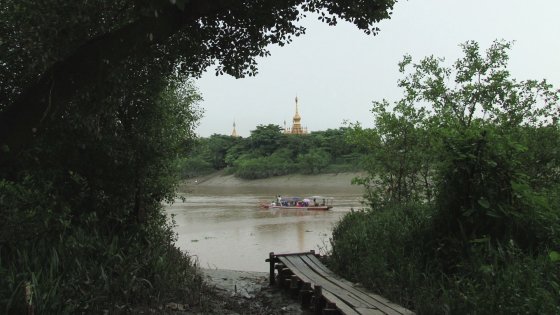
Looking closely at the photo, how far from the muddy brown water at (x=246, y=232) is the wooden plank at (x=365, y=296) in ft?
7.81

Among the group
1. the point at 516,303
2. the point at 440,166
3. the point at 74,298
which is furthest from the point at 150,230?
the point at 516,303

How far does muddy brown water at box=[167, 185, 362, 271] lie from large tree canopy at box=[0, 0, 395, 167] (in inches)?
237

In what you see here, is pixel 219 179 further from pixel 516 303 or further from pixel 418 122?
pixel 516 303

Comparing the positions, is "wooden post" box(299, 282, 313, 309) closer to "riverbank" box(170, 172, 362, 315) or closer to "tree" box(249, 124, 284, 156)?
"riverbank" box(170, 172, 362, 315)

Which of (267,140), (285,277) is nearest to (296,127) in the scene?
(267,140)

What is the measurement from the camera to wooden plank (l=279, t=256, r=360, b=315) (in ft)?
17.4

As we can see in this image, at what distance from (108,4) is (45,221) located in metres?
2.85

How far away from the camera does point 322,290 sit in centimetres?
628

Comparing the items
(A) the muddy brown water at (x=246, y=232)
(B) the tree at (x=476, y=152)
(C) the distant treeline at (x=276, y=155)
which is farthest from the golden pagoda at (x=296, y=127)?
(B) the tree at (x=476, y=152)

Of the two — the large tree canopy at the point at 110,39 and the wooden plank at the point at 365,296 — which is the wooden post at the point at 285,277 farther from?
the large tree canopy at the point at 110,39

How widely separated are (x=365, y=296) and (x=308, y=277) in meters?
1.75

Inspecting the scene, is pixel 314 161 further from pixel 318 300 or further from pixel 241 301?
pixel 318 300

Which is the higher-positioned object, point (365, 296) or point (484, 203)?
point (484, 203)

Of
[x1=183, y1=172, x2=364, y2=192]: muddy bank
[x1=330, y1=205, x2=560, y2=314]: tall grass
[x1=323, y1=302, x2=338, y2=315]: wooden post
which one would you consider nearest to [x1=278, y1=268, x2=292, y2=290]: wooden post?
[x1=330, y1=205, x2=560, y2=314]: tall grass
